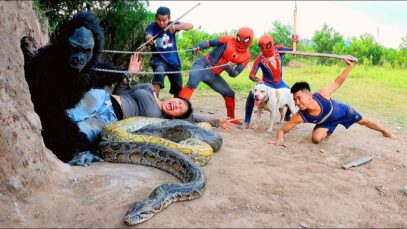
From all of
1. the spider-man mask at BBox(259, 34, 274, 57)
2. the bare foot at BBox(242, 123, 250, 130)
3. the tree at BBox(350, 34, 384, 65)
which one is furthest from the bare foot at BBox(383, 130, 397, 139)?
Result: the tree at BBox(350, 34, 384, 65)

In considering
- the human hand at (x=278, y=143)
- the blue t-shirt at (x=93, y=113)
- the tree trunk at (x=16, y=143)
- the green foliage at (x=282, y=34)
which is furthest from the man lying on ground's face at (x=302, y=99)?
the green foliage at (x=282, y=34)

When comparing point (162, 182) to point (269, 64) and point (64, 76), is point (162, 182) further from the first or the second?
point (269, 64)

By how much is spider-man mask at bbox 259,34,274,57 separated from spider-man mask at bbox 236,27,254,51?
28 centimetres

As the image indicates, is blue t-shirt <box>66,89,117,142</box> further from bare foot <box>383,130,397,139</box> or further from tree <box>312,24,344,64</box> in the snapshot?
tree <box>312,24,344,64</box>

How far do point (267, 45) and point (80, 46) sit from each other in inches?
179

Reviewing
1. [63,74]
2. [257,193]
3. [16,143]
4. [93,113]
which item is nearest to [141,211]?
[16,143]

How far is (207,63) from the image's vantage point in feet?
29.8

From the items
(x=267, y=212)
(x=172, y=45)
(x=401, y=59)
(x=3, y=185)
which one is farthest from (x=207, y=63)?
(x=401, y=59)

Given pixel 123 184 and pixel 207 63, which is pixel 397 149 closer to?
pixel 207 63

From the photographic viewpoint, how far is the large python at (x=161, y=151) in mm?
4301

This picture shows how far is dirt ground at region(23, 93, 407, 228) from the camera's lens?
13.8ft

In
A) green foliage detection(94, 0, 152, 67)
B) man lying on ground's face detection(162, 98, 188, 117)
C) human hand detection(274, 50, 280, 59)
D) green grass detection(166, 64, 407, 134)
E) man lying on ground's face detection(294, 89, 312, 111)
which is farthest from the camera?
green grass detection(166, 64, 407, 134)

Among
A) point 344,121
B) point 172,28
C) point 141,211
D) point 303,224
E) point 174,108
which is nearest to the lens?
point 141,211

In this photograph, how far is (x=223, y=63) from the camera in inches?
353
